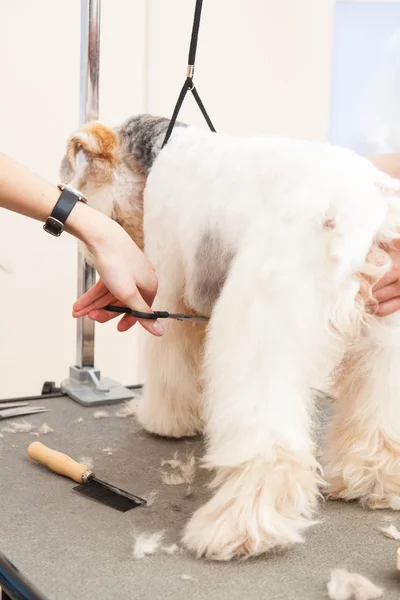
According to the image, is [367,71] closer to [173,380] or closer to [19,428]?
[173,380]

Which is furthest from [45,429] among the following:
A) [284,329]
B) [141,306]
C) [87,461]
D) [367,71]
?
[367,71]

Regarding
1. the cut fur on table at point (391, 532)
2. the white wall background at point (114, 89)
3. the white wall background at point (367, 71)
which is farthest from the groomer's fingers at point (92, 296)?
the white wall background at point (367, 71)

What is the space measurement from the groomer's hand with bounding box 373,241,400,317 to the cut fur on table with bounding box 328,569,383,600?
1.09 feet

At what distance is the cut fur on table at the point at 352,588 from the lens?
0.65 metres

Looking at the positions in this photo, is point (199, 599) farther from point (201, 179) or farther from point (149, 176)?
point (149, 176)

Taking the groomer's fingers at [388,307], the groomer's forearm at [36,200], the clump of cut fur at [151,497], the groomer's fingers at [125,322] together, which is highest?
the groomer's forearm at [36,200]

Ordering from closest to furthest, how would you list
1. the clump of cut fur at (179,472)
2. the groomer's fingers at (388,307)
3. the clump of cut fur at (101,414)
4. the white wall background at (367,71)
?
the groomer's fingers at (388,307) → the clump of cut fur at (179,472) → the clump of cut fur at (101,414) → the white wall background at (367,71)

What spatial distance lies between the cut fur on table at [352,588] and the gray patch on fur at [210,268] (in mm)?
417

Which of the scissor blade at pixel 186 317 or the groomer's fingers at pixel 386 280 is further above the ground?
the groomer's fingers at pixel 386 280

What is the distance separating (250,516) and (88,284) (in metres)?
0.79

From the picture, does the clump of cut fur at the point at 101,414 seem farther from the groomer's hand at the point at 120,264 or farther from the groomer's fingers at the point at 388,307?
the groomer's fingers at the point at 388,307

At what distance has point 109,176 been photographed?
1.22 m

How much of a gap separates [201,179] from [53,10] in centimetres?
118

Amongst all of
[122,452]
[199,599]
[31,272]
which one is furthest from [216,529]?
[31,272]
